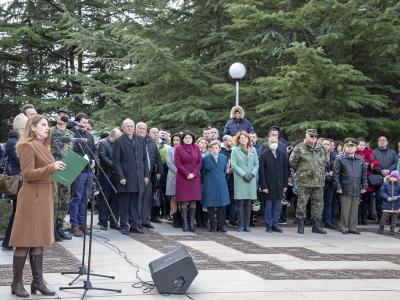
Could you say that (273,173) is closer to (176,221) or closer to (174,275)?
(176,221)

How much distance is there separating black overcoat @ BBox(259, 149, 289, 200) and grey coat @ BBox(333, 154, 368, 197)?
3.80ft

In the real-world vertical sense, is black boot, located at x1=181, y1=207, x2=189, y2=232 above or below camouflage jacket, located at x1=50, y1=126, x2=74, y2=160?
below

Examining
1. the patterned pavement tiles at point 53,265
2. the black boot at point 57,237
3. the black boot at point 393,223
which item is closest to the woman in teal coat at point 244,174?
the black boot at point 393,223

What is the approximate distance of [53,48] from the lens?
93.8 feet

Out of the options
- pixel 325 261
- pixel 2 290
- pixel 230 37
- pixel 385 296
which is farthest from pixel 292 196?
pixel 2 290

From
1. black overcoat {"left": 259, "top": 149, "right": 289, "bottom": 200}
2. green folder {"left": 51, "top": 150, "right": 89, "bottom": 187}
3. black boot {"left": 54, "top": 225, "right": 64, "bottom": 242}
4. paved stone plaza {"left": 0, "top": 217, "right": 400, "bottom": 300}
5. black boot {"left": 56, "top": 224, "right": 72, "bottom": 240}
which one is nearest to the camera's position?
green folder {"left": 51, "top": 150, "right": 89, "bottom": 187}

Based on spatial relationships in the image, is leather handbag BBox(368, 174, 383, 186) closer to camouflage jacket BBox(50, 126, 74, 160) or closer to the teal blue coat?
the teal blue coat

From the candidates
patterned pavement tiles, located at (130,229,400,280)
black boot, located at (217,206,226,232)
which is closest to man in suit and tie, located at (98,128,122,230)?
patterned pavement tiles, located at (130,229,400,280)

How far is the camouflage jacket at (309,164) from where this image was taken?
43.1ft

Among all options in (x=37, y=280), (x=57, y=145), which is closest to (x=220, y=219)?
(x=57, y=145)

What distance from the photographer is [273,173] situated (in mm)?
13156

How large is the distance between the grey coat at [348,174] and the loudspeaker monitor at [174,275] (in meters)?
6.99

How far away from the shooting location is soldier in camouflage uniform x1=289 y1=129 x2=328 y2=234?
43.2 ft

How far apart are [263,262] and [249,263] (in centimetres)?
25
